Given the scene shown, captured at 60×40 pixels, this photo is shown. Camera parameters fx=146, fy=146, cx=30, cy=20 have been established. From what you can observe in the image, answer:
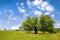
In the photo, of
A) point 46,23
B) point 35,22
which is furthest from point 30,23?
point 46,23

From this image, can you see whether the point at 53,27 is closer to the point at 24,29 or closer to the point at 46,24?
the point at 46,24

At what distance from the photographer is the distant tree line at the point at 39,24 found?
5103 cm

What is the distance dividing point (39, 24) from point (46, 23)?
3484mm

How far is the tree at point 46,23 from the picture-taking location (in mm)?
51987

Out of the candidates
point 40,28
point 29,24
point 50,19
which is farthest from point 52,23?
point 29,24

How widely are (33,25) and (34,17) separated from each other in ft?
9.87

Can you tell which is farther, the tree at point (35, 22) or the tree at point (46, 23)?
the tree at point (46, 23)

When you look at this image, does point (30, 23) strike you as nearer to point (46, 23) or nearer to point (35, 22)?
point (35, 22)

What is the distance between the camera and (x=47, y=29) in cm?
5206

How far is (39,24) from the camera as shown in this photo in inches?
1987

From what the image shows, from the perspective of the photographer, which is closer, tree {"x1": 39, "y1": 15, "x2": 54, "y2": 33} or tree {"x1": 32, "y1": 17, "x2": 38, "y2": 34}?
tree {"x1": 32, "y1": 17, "x2": 38, "y2": 34}

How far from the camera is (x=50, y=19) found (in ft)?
172

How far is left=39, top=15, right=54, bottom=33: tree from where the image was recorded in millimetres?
51987

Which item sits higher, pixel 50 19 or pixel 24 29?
pixel 50 19
